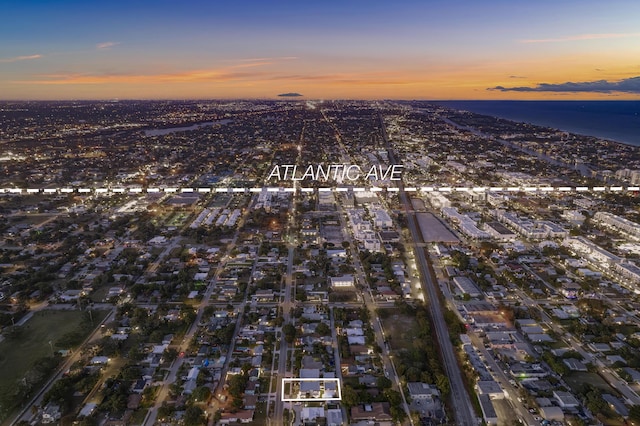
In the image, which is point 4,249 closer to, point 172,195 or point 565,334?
point 172,195

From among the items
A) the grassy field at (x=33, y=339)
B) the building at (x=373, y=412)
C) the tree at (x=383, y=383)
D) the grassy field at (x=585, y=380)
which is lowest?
the grassy field at (x=585, y=380)

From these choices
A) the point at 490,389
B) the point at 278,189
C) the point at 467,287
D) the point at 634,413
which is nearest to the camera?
the point at 634,413

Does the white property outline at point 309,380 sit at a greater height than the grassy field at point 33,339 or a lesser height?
lesser

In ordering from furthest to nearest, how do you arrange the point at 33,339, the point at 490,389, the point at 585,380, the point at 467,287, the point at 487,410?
the point at 467,287
the point at 33,339
the point at 585,380
the point at 490,389
the point at 487,410

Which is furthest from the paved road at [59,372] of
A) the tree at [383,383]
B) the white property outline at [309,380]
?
the tree at [383,383]

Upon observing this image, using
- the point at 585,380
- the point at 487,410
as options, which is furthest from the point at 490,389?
the point at 585,380

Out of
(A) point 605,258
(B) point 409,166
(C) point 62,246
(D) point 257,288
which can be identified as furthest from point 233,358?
(B) point 409,166

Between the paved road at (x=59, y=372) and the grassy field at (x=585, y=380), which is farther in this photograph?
the grassy field at (x=585, y=380)

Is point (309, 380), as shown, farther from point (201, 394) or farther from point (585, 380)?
point (585, 380)

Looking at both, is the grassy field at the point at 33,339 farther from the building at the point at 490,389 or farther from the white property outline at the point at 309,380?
the building at the point at 490,389
